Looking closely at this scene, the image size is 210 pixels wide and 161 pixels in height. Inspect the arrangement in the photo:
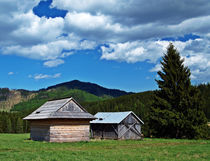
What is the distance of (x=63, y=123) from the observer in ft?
109

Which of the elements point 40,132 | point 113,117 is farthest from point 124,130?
point 40,132

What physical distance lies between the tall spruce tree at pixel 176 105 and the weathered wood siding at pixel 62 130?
43.1 ft

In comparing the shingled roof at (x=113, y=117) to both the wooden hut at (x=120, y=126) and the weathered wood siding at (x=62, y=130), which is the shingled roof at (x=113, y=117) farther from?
the weathered wood siding at (x=62, y=130)

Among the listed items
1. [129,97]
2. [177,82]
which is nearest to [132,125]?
[177,82]

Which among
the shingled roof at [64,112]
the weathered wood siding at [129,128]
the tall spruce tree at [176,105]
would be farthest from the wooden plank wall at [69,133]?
the tall spruce tree at [176,105]

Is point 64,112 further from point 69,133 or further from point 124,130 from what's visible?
point 124,130

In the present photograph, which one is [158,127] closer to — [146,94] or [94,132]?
[94,132]

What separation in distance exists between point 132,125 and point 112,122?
12.4 feet

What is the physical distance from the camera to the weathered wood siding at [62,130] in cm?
3253

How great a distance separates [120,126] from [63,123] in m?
13.1

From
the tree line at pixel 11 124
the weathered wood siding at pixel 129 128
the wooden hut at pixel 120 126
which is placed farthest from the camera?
the tree line at pixel 11 124

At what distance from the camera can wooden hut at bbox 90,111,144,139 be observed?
43250mm

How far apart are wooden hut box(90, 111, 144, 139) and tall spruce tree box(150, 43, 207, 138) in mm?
3033

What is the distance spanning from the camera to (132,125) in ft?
145
